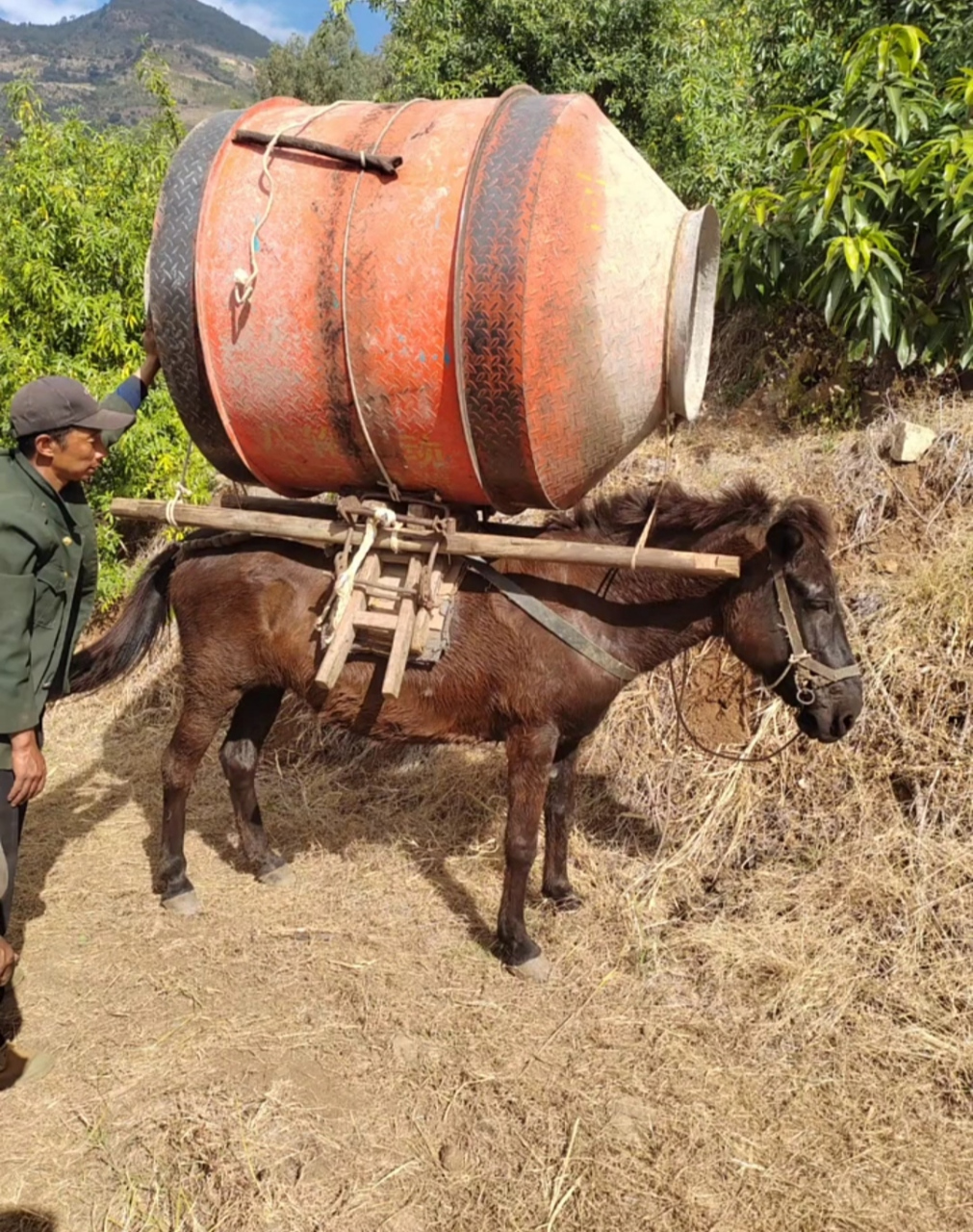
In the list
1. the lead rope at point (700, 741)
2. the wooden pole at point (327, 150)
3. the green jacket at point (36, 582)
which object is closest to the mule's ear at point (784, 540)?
the lead rope at point (700, 741)

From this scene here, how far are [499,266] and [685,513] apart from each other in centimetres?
124

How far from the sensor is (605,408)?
2.76 meters

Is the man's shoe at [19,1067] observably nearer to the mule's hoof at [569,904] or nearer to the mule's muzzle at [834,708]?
the mule's hoof at [569,904]

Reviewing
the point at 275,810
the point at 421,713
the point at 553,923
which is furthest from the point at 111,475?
the point at 553,923

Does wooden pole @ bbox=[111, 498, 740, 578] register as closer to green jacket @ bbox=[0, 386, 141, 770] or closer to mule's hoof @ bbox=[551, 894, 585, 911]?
green jacket @ bbox=[0, 386, 141, 770]

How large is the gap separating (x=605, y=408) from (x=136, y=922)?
303 cm

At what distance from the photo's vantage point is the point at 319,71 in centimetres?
2495

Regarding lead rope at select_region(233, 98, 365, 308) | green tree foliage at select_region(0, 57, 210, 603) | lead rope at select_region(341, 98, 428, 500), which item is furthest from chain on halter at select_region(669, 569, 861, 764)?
green tree foliage at select_region(0, 57, 210, 603)

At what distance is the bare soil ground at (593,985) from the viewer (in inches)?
104

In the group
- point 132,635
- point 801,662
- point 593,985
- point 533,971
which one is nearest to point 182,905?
point 132,635

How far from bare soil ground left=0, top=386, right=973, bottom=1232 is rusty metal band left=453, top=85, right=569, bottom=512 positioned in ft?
7.13

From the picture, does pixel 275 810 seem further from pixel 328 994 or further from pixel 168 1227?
pixel 168 1227

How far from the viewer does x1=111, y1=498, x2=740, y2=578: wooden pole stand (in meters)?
2.88

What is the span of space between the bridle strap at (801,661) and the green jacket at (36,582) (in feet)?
7.78
